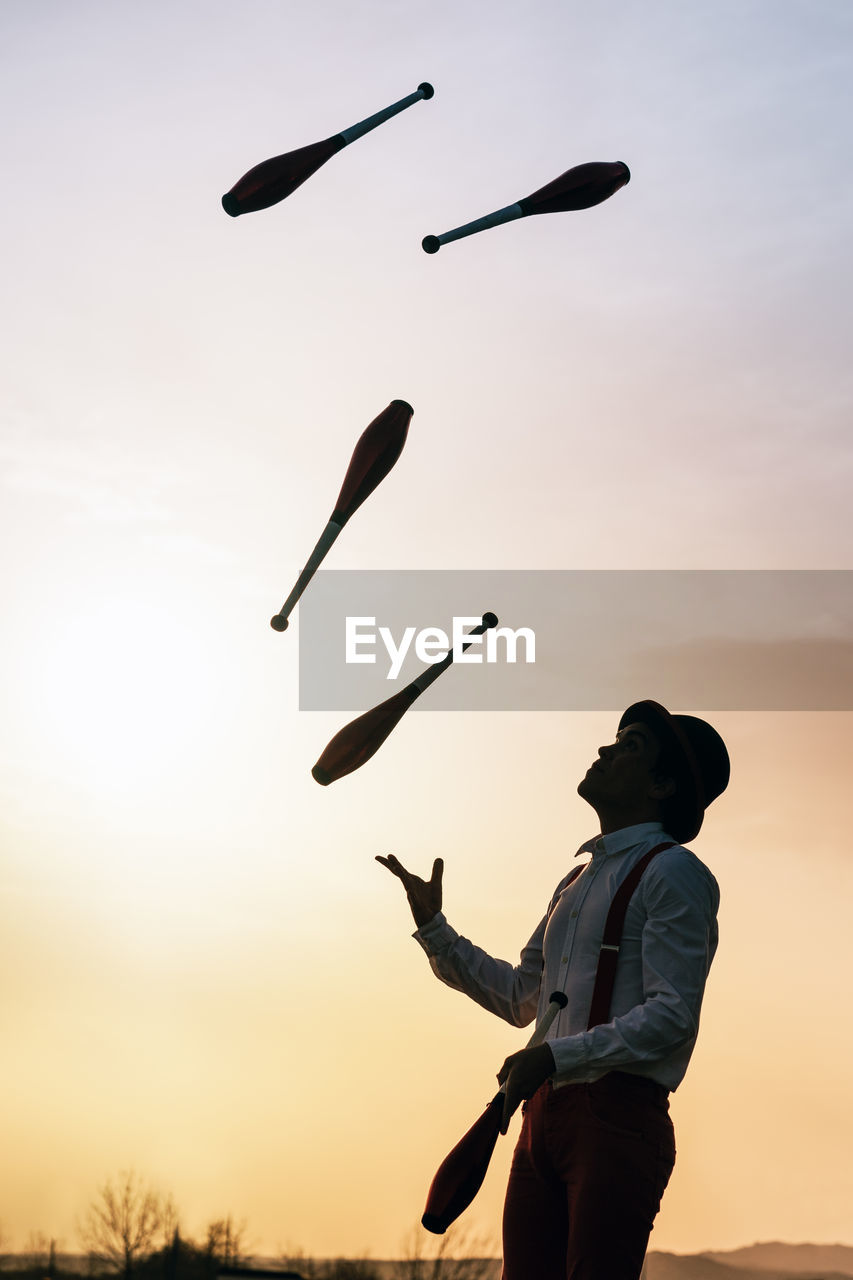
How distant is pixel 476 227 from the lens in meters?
4.63

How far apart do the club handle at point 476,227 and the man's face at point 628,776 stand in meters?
1.63

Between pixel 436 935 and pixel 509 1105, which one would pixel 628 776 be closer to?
pixel 436 935

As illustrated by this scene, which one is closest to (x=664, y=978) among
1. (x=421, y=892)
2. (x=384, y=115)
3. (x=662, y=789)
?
(x=662, y=789)

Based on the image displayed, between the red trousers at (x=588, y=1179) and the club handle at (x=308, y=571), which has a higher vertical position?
the club handle at (x=308, y=571)

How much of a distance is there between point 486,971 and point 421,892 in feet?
0.97

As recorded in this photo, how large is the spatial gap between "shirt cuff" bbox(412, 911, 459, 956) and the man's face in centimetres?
59

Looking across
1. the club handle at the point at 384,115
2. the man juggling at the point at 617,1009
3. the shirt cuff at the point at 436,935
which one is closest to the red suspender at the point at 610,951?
the man juggling at the point at 617,1009

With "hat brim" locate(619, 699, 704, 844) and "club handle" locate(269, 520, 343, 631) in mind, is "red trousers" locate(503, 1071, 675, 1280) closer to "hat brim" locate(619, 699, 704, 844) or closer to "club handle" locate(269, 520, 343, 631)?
"hat brim" locate(619, 699, 704, 844)

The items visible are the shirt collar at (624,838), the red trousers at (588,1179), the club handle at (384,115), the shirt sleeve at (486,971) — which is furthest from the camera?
the club handle at (384,115)

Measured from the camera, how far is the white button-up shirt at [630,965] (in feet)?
11.2

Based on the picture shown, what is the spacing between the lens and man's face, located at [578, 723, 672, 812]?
13.1 feet

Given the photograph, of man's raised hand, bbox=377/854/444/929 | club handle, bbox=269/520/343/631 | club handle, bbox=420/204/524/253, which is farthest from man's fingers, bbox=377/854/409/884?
club handle, bbox=420/204/524/253

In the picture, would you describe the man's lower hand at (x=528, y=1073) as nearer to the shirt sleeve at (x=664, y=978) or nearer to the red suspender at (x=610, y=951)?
the shirt sleeve at (x=664, y=978)

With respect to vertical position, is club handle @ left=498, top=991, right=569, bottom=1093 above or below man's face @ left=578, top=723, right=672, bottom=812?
below
